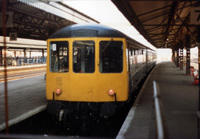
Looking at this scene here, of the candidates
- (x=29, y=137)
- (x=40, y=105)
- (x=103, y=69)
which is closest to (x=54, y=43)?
(x=103, y=69)

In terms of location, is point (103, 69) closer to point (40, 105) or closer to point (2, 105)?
point (40, 105)

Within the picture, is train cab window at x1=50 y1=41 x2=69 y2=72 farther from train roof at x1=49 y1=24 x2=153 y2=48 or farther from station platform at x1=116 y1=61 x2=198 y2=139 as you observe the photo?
station platform at x1=116 y1=61 x2=198 y2=139

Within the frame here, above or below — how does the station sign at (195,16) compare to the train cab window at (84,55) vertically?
above

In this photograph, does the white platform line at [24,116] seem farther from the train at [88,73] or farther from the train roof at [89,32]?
the train roof at [89,32]

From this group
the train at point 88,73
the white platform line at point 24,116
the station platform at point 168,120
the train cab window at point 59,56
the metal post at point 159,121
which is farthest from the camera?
the train cab window at point 59,56

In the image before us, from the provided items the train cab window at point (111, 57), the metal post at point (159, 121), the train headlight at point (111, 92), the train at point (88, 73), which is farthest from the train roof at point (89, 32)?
the metal post at point (159, 121)

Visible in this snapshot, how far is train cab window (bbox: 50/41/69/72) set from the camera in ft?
20.4

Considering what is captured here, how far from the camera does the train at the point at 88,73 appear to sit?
605 centimetres

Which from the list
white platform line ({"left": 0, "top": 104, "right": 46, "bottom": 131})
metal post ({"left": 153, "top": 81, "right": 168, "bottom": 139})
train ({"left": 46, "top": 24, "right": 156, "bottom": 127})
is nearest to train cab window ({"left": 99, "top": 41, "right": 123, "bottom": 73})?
train ({"left": 46, "top": 24, "right": 156, "bottom": 127})

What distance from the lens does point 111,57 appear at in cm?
620

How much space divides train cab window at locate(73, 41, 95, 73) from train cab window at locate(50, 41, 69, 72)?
26cm

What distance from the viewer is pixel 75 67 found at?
6.16 metres

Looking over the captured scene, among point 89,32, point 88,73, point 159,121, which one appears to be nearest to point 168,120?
point 88,73

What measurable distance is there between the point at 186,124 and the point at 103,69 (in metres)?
2.37
